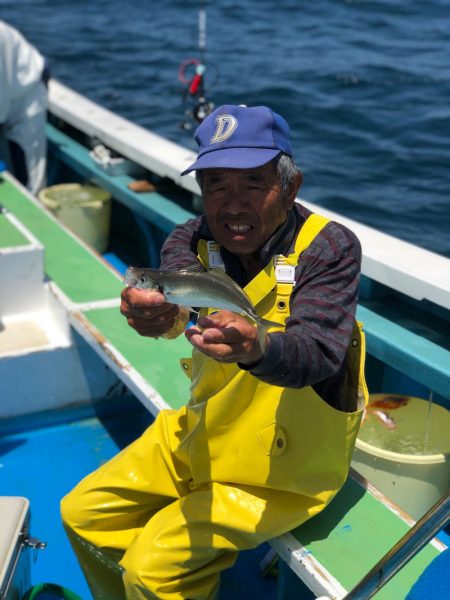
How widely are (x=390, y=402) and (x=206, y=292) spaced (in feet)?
4.86

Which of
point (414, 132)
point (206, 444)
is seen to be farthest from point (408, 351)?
point (414, 132)

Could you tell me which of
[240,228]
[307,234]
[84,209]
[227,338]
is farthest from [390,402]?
[84,209]

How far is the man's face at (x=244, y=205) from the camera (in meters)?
2.16

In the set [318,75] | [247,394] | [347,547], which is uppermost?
[247,394]

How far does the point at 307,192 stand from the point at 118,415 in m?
6.12

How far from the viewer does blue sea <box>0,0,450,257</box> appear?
991cm

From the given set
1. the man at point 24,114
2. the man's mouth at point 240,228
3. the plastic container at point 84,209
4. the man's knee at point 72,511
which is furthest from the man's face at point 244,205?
the man at point 24,114

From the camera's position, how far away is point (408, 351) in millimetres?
3010

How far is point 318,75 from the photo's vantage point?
45.3 feet

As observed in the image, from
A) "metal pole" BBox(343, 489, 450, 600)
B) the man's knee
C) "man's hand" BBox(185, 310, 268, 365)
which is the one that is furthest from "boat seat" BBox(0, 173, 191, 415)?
"metal pole" BBox(343, 489, 450, 600)

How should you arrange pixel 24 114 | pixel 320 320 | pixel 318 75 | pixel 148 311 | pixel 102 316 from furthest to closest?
pixel 318 75 → pixel 24 114 → pixel 102 316 → pixel 148 311 → pixel 320 320

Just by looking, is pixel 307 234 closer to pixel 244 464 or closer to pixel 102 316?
pixel 244 464

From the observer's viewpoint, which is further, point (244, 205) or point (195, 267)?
point (195, 267)

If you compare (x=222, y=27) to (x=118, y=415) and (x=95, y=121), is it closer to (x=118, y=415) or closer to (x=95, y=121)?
(x=95, y=121)
